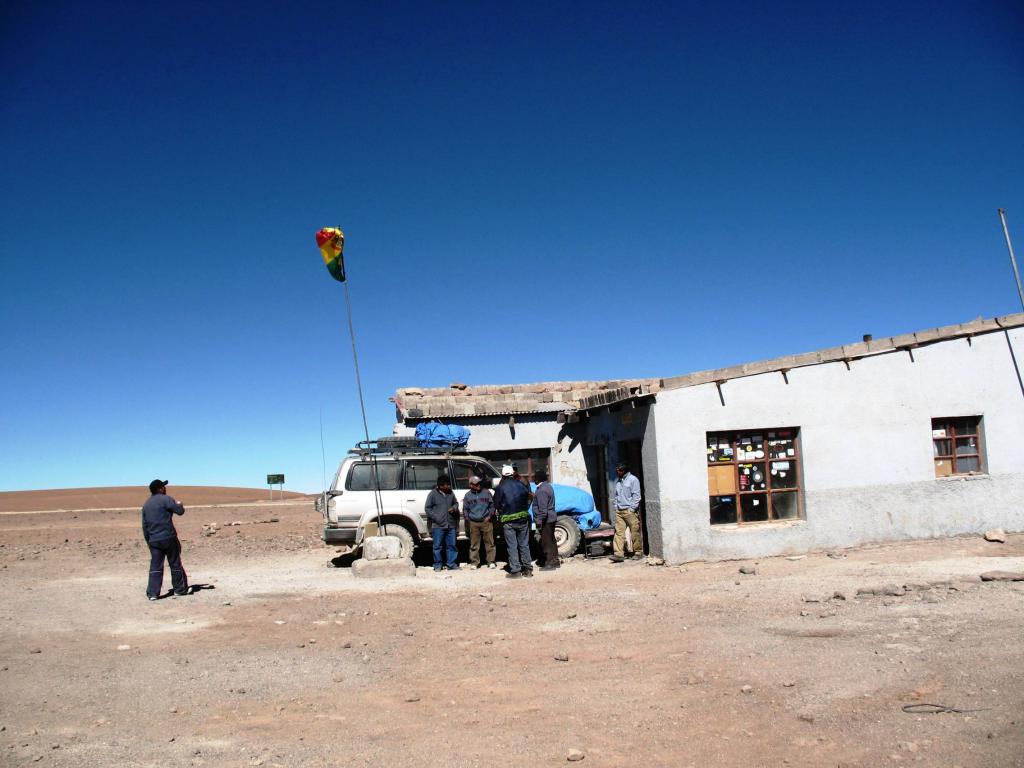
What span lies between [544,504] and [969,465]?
24.7 feet

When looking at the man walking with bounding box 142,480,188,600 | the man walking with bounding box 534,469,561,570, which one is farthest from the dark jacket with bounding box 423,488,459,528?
the man walking with bounding box 142,480,188,600

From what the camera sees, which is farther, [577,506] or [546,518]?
[577,506]

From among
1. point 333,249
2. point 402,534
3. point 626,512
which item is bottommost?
point 402,534

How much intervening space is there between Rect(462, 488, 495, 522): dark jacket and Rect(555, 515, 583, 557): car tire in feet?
5.25

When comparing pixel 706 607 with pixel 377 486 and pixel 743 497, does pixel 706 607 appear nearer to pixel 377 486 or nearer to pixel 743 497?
pixel 743 497

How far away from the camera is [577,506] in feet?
48.8

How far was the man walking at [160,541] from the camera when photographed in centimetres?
1128

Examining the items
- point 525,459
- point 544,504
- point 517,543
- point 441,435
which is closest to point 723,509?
point 544,504

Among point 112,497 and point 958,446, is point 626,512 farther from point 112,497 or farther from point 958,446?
point 112,497

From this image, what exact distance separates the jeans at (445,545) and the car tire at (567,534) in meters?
1.96

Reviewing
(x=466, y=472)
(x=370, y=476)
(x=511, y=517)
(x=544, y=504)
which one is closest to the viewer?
(x=511, y=517)

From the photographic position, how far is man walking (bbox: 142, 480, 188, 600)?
11.3m

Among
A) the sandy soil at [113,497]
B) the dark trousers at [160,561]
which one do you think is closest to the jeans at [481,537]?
the dark trousers at [160,561]

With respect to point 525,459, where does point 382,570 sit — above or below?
below
